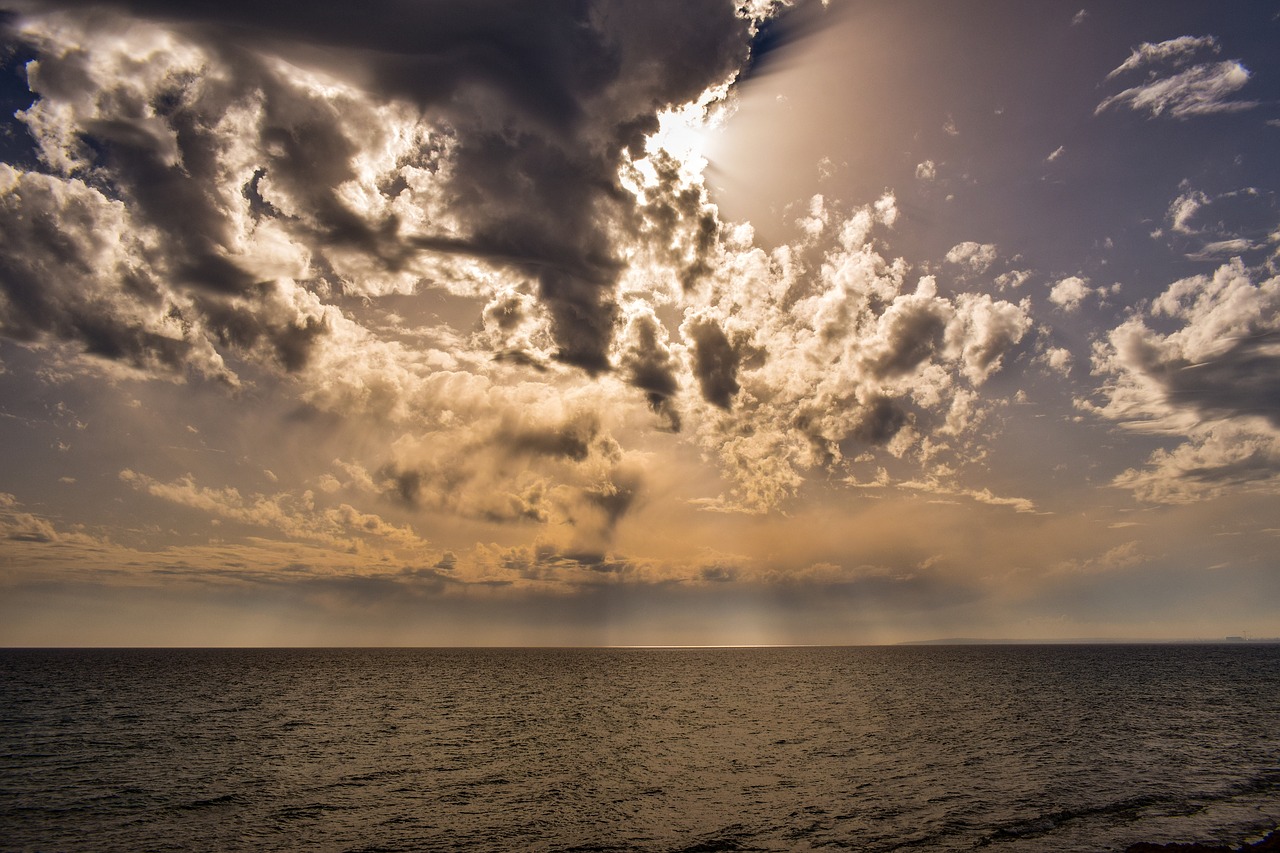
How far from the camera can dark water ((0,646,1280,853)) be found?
34531mm

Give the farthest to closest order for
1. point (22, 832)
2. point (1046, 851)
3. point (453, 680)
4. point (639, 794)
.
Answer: point (453, 680), point (639, 794), point (22, 832), point (1046, 851)

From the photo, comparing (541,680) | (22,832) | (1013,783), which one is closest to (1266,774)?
(1013,783)

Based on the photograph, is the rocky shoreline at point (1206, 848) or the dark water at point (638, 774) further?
the dark water at point (638, 774)

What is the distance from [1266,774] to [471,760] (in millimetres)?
57198

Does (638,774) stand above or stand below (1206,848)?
below

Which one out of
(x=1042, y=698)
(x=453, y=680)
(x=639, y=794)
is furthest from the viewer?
(x=453, y=680)

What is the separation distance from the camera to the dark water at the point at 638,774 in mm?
34531

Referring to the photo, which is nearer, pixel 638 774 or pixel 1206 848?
pixel 1206 848

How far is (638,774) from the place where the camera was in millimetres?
48062

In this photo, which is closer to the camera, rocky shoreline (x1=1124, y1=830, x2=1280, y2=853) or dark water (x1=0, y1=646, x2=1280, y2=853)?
rocky shoreline (x1=1124, y1=830, x2=1280, y2=853)

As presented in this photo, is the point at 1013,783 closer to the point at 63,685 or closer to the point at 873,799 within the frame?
the point at 873,799

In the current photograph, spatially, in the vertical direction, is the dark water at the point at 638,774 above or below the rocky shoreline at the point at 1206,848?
below

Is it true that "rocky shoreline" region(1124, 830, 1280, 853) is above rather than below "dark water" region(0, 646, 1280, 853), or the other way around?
above

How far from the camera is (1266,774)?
4662cm
